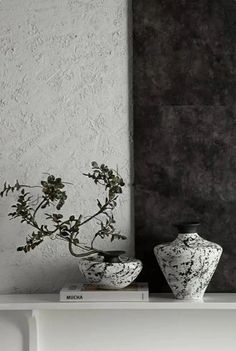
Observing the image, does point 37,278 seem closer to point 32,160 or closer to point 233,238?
point 32,160

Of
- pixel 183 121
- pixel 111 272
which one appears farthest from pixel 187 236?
pixel 183 121

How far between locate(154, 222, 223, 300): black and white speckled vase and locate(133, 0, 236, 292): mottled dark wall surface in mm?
100

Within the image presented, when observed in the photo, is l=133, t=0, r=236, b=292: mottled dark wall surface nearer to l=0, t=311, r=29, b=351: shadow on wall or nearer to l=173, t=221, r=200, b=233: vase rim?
l=173, t=221, r=200, b=233: vase rim

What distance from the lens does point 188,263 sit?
4.84 ft

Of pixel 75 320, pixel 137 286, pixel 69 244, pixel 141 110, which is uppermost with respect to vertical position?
pixel 141 110

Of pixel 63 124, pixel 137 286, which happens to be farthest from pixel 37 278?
pixel 63 124

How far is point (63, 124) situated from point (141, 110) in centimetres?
21

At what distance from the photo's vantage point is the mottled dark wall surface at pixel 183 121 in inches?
63.7

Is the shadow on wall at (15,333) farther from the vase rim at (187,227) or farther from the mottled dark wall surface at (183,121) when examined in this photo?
the vase rim at (187,227)

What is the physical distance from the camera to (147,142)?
1631 mm

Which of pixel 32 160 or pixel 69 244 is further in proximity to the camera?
pixel 32 160

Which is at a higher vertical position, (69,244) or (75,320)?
(69,244)

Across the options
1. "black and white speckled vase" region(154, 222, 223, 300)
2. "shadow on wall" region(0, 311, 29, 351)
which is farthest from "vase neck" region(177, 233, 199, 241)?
"shadow on wall" region(0, 311, 29, 351)

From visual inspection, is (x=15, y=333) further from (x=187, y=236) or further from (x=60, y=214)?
(x=187, y=236)
